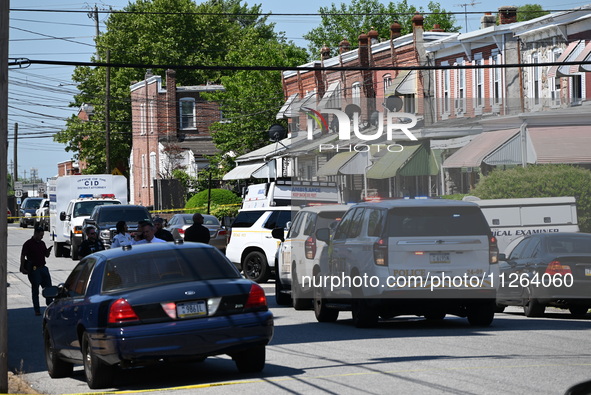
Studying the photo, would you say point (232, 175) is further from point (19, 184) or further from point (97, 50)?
point (19, 184)

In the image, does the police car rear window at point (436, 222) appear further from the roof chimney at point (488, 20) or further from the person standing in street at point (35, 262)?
the roof chimney at point (488, 20)

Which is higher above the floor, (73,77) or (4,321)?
(73,77)

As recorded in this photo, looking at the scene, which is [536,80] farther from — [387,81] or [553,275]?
[553,275]

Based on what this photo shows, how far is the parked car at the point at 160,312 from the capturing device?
10.6 meters

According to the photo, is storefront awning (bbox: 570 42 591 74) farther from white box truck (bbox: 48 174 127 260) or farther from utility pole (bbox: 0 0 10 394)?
utility pole (bbox: 0 0 10 394)

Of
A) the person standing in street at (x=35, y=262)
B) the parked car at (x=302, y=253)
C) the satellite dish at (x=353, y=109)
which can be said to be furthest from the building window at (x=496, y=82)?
the person standing in street at (x=35, y=262)

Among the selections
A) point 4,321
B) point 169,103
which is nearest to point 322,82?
point 169,103

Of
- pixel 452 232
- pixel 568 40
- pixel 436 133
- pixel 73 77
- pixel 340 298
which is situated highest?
pixel 73 77

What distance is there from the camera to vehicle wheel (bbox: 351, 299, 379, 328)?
15812 mm

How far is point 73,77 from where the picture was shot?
3327 inches

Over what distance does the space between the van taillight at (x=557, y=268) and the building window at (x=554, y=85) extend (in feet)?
63.0

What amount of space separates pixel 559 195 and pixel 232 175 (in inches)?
1235

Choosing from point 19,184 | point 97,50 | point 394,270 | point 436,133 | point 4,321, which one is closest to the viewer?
point 4,321

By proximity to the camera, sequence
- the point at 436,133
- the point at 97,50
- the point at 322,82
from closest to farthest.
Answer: the point at 436,133 < the point at 322,82 < the point at 97,50
